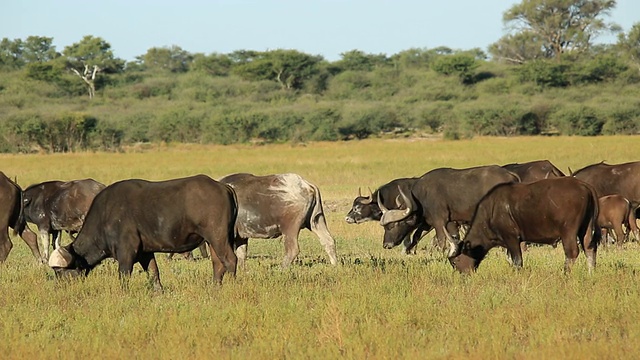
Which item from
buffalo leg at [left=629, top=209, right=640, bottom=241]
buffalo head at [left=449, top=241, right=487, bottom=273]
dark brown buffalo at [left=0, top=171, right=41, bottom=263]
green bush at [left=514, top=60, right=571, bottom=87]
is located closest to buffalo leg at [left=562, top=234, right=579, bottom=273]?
buffalo head at [left=449, top=241, right=487, bottom=273]

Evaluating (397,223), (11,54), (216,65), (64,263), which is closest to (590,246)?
(397,223)

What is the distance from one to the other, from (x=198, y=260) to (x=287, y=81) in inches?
2568

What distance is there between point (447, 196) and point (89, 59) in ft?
221

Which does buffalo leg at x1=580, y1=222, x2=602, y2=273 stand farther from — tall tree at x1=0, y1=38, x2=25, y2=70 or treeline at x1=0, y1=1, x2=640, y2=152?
tall tree at x1=0, y1=38, x2=25, y2=70

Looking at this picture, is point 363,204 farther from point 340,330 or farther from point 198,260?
point 340,330

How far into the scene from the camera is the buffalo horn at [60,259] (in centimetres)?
1159

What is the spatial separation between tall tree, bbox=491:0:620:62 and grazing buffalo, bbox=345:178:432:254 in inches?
2751

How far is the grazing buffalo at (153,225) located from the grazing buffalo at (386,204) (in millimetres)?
5455

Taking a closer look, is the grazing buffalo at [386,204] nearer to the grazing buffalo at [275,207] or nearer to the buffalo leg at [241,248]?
the grazing buffalo at [275,207]

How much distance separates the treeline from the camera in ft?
189

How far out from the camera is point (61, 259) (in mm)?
11594

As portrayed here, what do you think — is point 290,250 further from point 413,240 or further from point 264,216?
point 413,240

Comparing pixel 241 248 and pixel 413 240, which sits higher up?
pixel 241 248

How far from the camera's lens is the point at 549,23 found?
8644 cm
